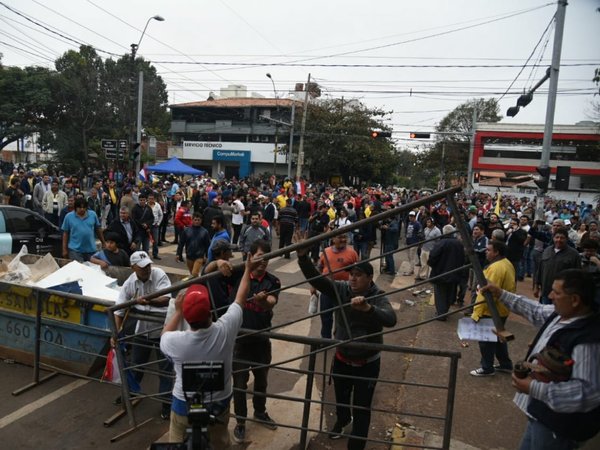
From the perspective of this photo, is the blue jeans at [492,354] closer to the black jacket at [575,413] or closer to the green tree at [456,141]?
the black jacket at [575,413]

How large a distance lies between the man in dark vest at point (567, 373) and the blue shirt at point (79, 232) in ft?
22.4

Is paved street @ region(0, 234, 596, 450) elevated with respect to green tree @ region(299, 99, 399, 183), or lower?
lower

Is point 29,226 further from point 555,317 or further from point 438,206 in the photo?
point 438,206

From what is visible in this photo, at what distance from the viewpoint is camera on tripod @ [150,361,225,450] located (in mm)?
2531

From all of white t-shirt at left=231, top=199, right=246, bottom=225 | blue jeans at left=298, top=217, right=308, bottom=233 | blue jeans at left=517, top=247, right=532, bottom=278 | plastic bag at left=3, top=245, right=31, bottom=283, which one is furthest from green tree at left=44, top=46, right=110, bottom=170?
blue jeans at left=517, top=247, right=532, bottom=278

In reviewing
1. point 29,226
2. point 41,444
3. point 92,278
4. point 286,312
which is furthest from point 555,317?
point 29,226

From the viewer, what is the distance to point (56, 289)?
5.06 m

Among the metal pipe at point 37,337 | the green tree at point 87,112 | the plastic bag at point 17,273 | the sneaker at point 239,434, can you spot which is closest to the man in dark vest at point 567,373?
the sneaker at point 239,434

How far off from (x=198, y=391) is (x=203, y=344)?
27 cm

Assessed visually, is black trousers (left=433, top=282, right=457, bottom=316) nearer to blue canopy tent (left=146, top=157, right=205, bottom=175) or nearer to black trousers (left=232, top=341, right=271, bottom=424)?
black trousers (left=232, top=341, right=271, bottom=424)

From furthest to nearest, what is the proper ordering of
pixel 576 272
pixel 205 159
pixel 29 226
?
pixel 205 159 → pixel 29 226 → pixel 576 272

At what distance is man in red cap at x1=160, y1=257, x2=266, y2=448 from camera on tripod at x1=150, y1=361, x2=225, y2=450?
0.29 feet

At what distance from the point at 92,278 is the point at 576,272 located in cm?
506

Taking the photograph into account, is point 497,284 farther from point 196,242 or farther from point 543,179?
point 543,179
